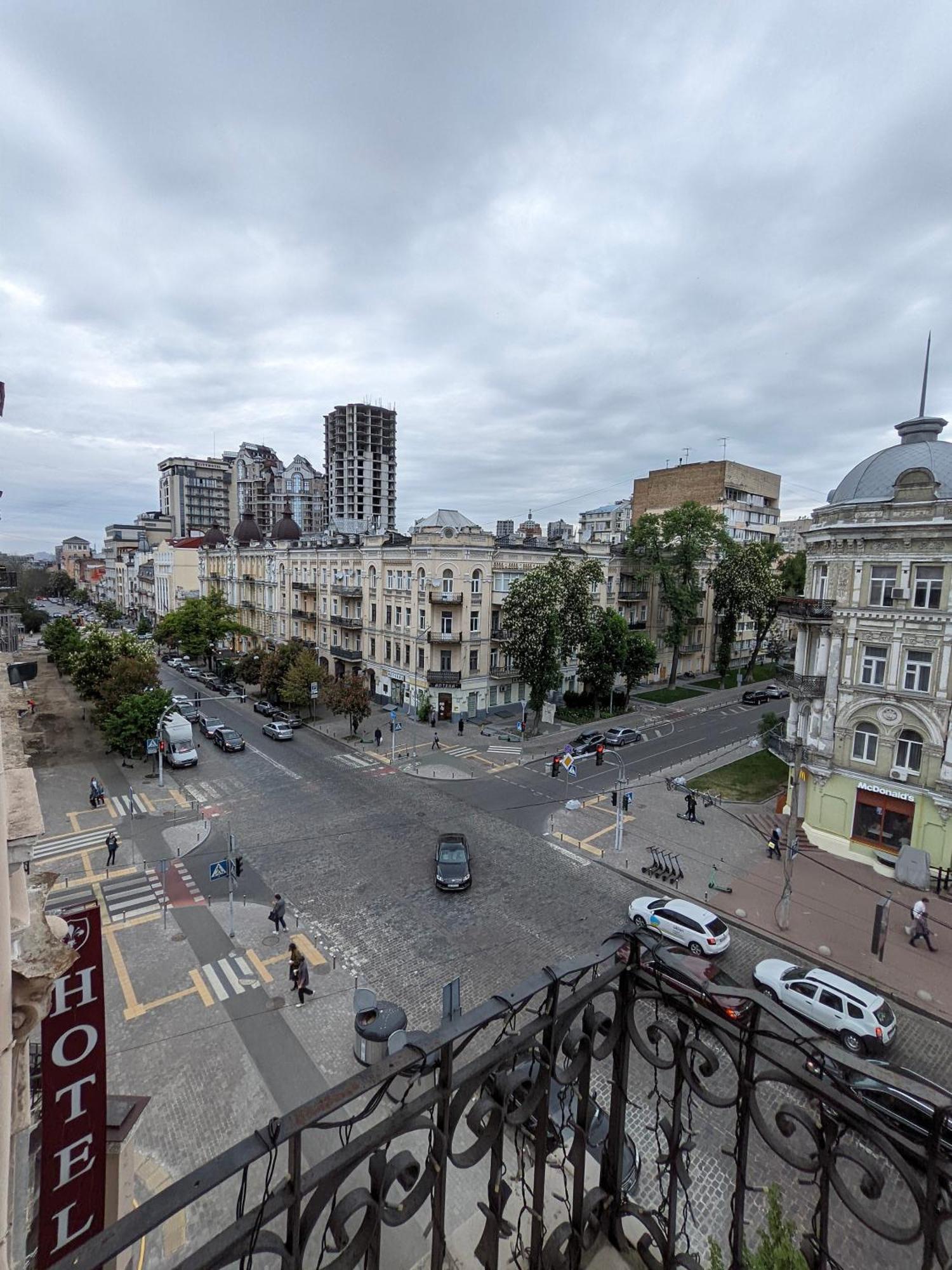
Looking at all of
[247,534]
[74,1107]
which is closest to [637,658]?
[74,1107]

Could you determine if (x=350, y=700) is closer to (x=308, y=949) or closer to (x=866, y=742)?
(x=308, y=949)

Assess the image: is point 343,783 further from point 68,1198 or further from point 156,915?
point 68,1198

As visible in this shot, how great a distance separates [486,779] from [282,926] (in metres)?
14.5

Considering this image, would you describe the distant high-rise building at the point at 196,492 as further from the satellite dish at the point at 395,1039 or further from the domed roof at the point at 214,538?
the satellite dish at the point at 395,1039

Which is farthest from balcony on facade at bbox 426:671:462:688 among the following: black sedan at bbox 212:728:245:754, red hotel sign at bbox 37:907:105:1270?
red hotel sign at bbox 37:907:105:1270

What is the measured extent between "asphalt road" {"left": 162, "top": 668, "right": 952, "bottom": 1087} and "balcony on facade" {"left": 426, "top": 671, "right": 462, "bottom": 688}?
29.3 ft

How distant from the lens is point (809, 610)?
2273 cm

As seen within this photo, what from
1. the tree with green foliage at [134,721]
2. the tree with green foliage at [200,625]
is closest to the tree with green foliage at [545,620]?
the tree with green foliage at [134,721]

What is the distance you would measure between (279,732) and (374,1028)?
26354 millimetres

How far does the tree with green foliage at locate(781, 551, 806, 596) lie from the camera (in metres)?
54.6

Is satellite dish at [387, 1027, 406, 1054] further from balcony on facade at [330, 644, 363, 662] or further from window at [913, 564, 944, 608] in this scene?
balcony on facade at [330, 644, 363, 662]

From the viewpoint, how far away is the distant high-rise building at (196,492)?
132875mm

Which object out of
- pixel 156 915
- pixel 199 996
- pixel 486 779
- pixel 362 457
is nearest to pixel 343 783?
pixel 486 779

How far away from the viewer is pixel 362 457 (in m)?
122
